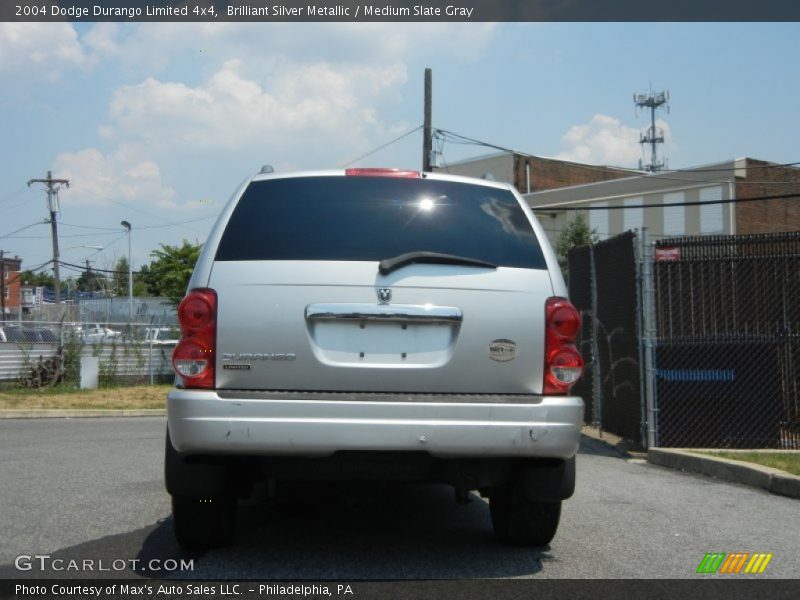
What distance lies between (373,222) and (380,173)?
1.44 ft

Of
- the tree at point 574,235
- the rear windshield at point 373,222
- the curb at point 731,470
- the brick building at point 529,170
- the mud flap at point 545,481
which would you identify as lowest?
the curb at point 731,470

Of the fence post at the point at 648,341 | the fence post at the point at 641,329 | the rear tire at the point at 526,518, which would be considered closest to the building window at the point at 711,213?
the fence post at the point at 641,329

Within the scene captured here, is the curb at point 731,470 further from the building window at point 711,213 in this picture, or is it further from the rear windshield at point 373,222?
the building window at point 711,213

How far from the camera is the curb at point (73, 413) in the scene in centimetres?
1553

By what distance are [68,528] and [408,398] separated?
2.69m

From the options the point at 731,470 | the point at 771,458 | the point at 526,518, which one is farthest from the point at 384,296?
the point at 771,458

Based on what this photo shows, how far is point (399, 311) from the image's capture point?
4215 mm

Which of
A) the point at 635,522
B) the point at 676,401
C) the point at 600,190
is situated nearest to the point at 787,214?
the point at 600,190

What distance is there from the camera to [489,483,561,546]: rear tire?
190 inches

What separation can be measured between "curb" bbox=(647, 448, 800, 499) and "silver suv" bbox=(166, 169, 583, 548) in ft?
12.0

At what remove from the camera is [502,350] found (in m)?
4.26

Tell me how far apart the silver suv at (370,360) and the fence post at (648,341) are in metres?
5.40

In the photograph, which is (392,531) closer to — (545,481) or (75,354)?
(545,481)

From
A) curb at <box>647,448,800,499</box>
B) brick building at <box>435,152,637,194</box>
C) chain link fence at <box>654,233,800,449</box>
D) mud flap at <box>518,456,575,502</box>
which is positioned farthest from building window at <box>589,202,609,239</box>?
mud flap at <box>518,456,575,502</box>
